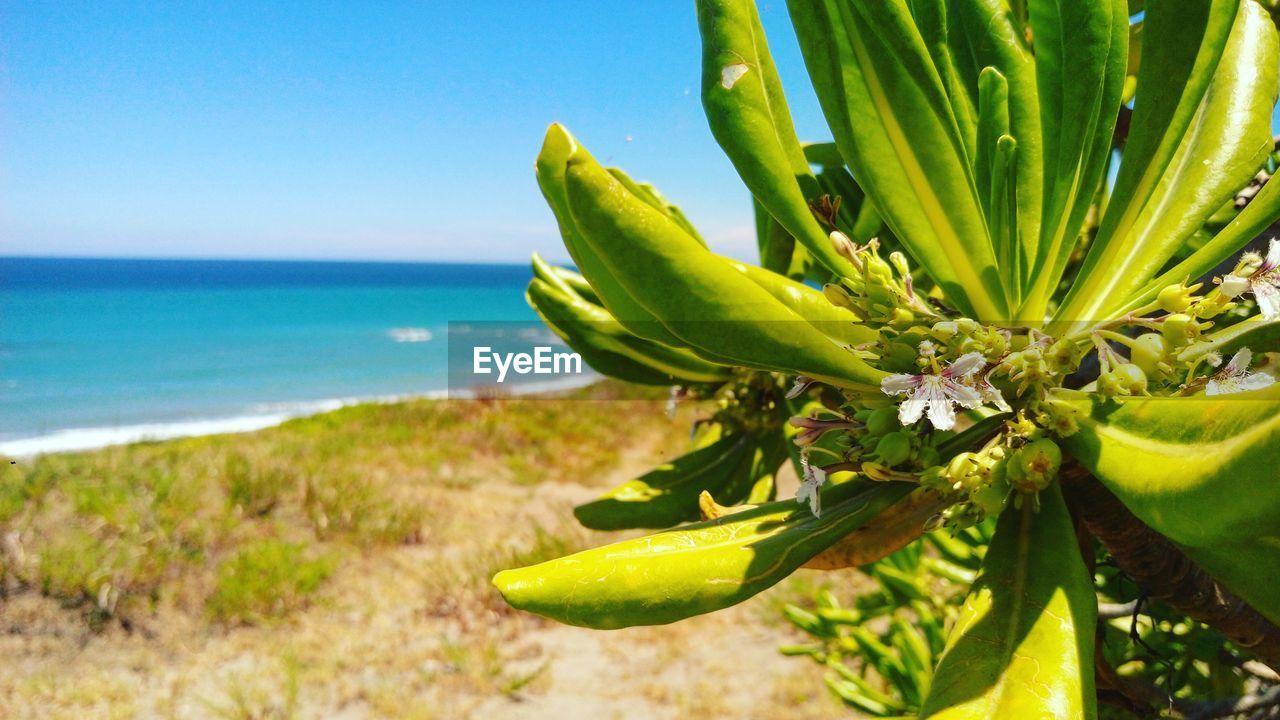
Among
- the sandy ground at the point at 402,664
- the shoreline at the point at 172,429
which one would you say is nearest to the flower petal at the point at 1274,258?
the sandy ground at the point at 402,664

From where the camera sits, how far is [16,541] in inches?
232

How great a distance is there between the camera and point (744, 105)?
0.89 m

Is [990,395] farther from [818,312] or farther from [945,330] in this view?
[818,312]

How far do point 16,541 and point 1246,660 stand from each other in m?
7.31

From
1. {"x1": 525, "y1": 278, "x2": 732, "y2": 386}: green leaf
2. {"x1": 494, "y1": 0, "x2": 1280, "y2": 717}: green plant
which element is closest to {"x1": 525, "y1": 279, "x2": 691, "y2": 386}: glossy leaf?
{"x1": 525, "y1": 278, "x2": 732, "y2": 386}: green leaf

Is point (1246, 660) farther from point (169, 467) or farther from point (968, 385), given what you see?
point (169, 467)

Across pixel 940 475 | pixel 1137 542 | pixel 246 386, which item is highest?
pixel 940 475

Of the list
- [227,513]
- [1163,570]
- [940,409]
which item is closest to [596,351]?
[940,409]

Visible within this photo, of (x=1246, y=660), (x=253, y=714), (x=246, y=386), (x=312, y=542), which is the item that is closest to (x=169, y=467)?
(x=312, y=542)

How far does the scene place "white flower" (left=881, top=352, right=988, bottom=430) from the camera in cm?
74

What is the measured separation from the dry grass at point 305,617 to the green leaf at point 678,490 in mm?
2198

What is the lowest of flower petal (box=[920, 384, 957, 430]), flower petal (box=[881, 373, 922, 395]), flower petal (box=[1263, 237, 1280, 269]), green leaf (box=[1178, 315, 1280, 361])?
flower petal (box=[920, 384, 957, 430])

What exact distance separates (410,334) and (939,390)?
143ft

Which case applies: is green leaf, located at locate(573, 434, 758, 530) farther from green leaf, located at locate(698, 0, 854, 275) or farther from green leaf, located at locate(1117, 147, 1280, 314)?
green leaf, located at locate(1117, 147, 1280, 314)
